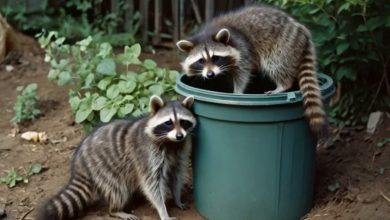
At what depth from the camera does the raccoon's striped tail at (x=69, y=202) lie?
12.5ft

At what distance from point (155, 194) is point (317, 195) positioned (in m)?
1.06

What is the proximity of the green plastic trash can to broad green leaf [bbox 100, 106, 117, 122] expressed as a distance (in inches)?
29.0

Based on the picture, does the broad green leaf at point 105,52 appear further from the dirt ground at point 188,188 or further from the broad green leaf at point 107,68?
the dirt ground at point 188,188

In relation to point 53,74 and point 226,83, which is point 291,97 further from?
point 53,74

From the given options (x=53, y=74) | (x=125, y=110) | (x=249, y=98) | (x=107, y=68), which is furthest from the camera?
(x=53, y=74)

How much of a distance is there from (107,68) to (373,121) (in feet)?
6.54

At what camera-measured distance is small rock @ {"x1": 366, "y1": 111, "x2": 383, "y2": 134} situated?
4688 millimetres

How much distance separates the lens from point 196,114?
3.77 meters

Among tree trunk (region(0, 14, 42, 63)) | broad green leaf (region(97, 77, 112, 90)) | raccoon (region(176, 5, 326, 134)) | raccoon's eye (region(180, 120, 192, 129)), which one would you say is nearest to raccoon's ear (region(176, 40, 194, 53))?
raccoon (region(176, 5, 326, 134))

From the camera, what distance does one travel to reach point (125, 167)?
4.00 m

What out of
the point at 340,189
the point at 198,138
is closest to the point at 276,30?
the point at 198,138

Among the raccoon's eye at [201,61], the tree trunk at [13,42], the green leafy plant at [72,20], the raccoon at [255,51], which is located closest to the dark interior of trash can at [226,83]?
the raccoon at [255,51]

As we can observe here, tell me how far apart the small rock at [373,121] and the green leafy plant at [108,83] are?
57.5 inches

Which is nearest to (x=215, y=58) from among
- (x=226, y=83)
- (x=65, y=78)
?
(x=226, y=83)
